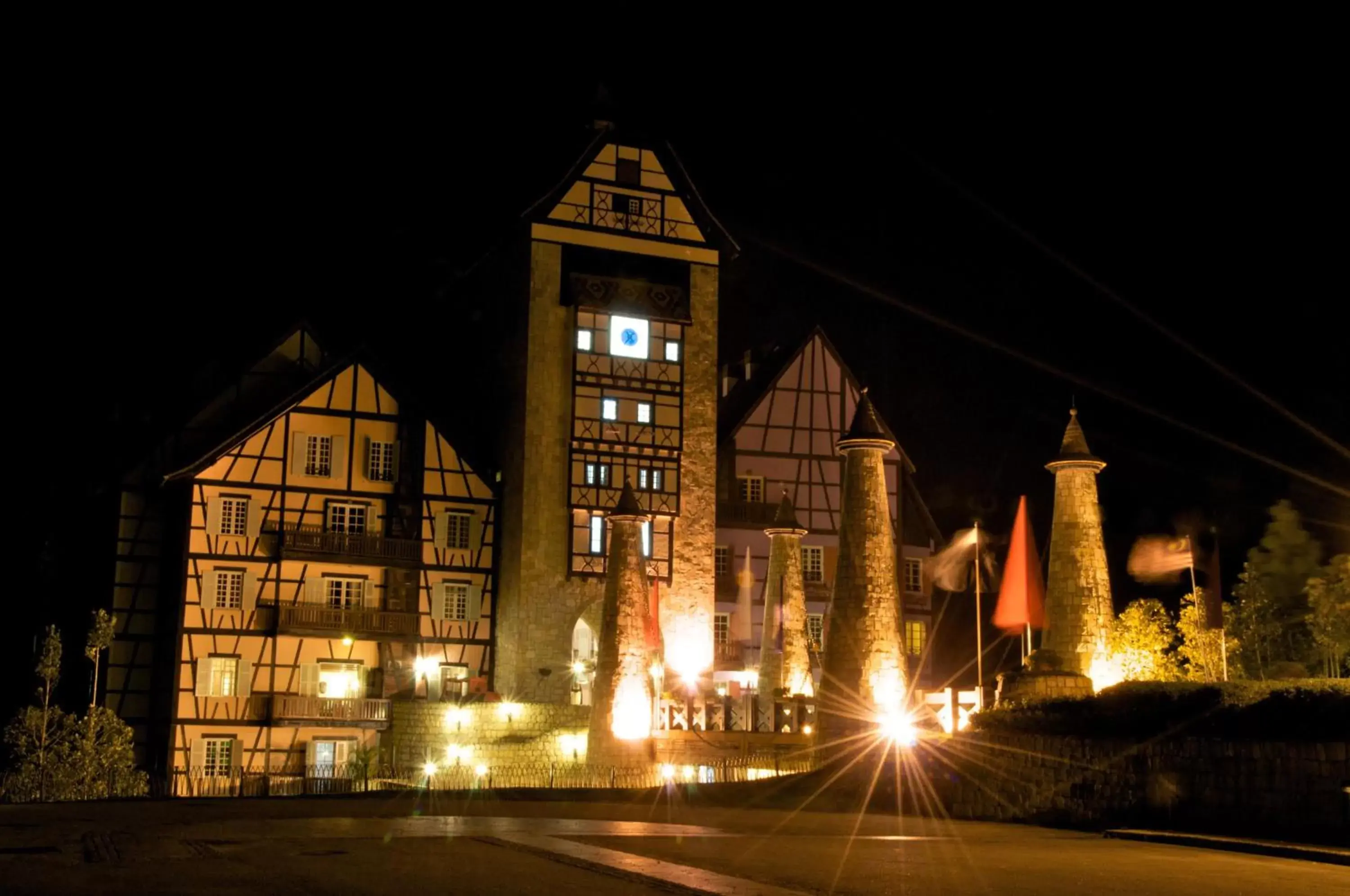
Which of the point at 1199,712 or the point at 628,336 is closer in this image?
the point at 1199,712

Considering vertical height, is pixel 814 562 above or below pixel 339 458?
below

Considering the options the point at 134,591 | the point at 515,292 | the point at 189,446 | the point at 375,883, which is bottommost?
the point at 375,883

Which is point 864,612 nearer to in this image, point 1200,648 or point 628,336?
point 1200,648

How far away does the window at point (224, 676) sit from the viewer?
48.0 meters

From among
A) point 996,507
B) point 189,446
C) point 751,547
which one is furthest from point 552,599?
point 996,507

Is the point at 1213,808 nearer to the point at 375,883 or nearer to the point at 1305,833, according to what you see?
the point at 1305,833

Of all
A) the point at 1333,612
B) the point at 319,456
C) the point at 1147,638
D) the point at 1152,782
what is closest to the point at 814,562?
the point at 1147,638

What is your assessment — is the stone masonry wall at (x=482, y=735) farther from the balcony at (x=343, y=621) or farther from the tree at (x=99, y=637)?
the tree at (x=99, y=637)

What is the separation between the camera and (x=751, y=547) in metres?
57.8

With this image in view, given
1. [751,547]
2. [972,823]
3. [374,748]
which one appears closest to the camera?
[972,823]

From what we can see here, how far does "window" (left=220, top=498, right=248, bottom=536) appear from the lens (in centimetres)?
4894

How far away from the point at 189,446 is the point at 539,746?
14.7 metres

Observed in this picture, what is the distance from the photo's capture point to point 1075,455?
3198 cm

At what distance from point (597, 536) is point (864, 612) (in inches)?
833
